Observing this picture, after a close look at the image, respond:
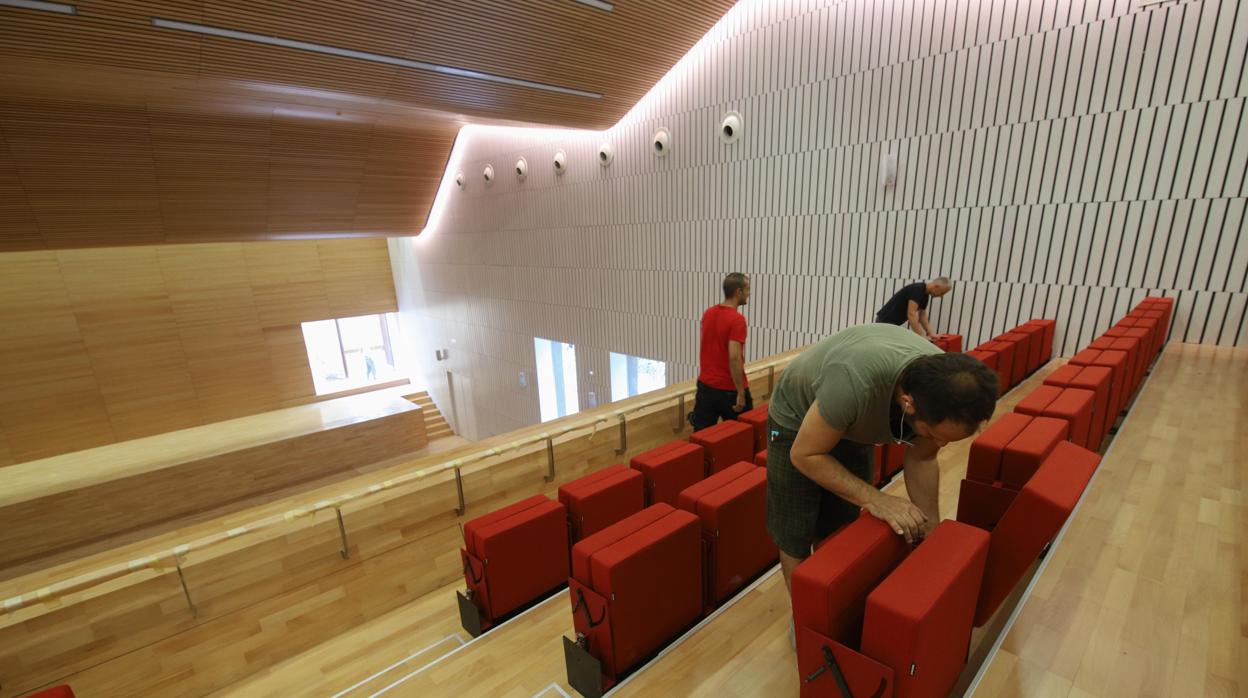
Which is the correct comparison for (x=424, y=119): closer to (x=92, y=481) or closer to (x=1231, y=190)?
(x=92, y=481)

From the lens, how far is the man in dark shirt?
4.64m

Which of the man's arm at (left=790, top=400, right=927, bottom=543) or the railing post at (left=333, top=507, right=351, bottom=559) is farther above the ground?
the man's arm at (left=790, top=400, right=927, bottom=543)

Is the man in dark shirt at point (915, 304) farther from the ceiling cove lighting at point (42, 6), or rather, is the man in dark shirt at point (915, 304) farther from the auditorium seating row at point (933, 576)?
the ceiling cove lighting at point (42, 6)

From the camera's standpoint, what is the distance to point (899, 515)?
1.30m

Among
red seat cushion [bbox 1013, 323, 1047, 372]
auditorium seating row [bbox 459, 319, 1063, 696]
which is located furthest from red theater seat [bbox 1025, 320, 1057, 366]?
auditorium seating row [bbox 459, 319, 1063, 696]

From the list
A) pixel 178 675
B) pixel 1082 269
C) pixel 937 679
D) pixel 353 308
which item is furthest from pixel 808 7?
pixel 353 308

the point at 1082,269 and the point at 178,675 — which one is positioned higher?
the point at 1082,269

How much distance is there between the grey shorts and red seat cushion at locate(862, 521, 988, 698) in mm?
324

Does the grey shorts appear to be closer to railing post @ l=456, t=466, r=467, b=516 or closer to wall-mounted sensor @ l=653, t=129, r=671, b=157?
railing post @ l=456, t=466, r=467, b=516

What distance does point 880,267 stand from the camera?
5410mm

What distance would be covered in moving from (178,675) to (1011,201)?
6594 mm

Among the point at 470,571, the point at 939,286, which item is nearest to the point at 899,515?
the point at 470,571

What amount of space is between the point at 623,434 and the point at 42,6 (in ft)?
17.9

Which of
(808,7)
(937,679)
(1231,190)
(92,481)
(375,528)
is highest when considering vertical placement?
A: (808,7)
